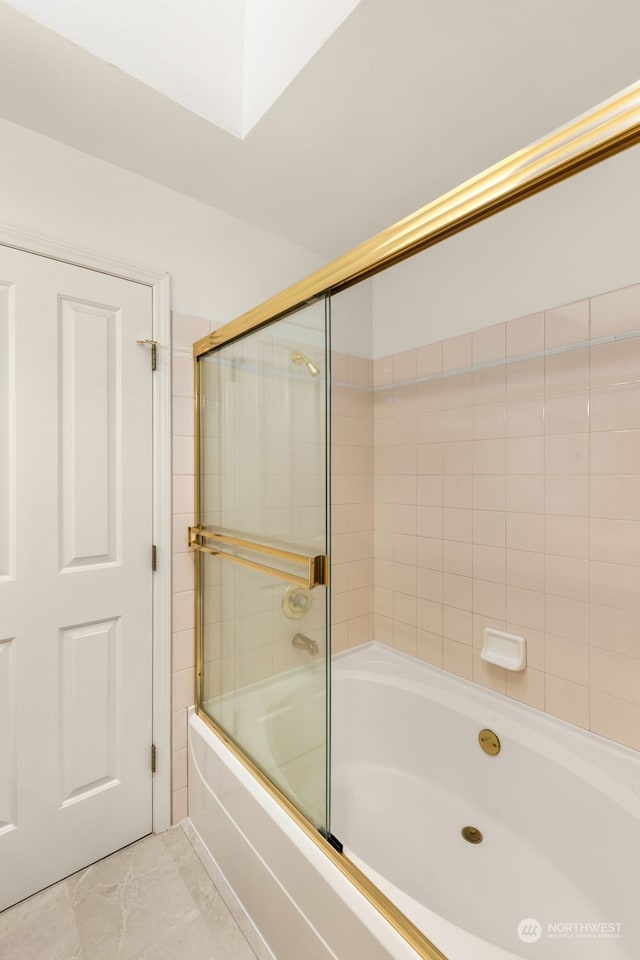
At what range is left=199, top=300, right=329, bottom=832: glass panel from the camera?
110 cm

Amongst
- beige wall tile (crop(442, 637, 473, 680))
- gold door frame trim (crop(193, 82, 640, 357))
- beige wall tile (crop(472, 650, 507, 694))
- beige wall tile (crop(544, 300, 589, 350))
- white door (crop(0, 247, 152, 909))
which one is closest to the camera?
gold door frame trim (crop(193, 82, 640, 357))

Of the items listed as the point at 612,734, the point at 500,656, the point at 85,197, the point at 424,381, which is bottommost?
the point at 612,734

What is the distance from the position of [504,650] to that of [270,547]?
0.99 metres

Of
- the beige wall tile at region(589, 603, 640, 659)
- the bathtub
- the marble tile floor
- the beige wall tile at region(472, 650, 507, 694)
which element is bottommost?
the marble tile floor

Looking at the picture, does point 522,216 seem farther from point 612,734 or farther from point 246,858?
point 246,858

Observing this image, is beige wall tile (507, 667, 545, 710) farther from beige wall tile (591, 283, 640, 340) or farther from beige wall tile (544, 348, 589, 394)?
beige wall tile (591, 283, 640, 340)

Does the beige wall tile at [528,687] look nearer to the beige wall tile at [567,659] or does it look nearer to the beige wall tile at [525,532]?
the beige wall tile at [567,659]

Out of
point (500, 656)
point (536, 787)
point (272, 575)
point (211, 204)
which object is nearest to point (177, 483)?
point (272, 575)

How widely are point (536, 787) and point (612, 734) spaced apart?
0.29 metres

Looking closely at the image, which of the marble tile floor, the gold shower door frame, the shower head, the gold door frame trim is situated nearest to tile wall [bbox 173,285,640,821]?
the marble tile floor

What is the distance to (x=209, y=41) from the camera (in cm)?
116

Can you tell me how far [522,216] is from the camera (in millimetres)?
1551

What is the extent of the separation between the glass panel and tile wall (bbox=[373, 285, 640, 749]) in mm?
862
